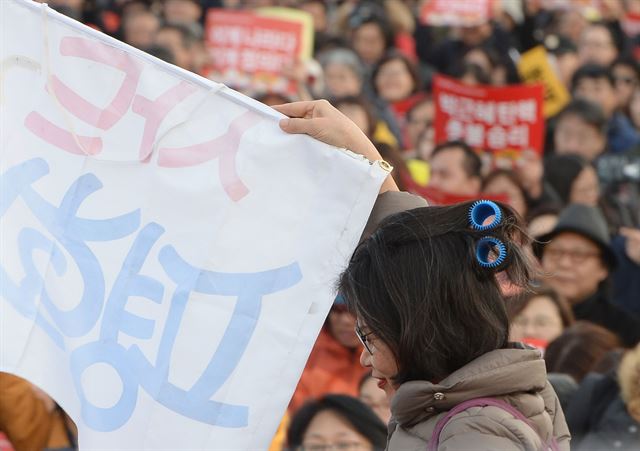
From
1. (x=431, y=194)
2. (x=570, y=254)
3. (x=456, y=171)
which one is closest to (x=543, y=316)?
(x=570, y=254)

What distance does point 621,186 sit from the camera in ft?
27.0

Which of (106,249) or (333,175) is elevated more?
(333,175)

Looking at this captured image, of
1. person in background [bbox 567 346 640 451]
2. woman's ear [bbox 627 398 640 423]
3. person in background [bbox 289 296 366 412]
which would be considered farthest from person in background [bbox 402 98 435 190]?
woman's ear [bbox 627 398 640 423]

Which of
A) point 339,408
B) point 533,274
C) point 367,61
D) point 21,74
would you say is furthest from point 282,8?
point 533,274

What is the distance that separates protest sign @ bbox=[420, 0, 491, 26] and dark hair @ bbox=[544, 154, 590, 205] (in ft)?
14.7

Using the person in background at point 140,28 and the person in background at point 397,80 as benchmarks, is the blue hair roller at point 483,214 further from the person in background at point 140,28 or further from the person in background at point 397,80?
the person in background at point 140,28

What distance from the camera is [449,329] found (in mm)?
2191

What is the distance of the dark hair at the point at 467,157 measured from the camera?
7293 millimetres

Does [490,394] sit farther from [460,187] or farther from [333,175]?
[460,187]

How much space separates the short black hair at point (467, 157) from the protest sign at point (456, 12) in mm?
4782

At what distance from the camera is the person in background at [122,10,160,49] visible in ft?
32.7

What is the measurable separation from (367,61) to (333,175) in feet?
28.6

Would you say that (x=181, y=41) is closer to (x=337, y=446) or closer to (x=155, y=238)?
(x=337, y=446)

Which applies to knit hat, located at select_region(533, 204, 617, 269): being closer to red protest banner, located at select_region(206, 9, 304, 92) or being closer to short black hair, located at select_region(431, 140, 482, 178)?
short black hair, located at select_region(431, 140, 482, 178)
